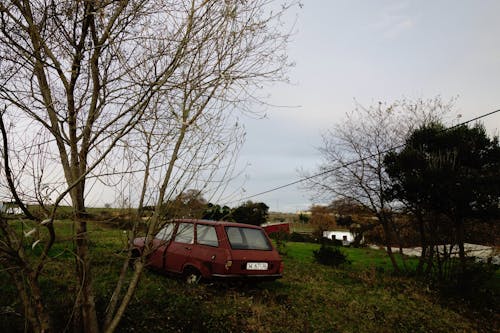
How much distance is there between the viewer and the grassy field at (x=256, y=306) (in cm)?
479

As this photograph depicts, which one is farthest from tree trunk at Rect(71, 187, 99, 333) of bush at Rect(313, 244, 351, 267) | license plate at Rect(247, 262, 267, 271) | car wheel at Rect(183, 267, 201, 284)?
bush at Rect(313, 244, 351, 267)

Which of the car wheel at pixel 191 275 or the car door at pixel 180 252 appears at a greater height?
the car door at pixel 180 252

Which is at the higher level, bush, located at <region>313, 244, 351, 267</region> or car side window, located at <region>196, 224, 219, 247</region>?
car side window, located at <region>196, 224, 219, 247</region>

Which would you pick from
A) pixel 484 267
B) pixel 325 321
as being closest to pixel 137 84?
pixel 325 321

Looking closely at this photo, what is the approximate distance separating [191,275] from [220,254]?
0.89 metres

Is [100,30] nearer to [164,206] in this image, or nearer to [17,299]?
[164,206]

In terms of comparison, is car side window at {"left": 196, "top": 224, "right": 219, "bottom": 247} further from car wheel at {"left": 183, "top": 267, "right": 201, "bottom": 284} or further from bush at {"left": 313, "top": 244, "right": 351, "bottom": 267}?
bush at {"left": 313, "top": 244, "right": 351, "bottom": 267}

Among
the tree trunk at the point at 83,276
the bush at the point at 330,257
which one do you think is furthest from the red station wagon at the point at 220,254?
the bush at the point at 330,257

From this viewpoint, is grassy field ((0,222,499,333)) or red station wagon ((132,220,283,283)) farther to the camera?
red station wagon ((132,220,283,283))

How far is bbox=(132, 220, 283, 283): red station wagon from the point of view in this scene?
6.51m

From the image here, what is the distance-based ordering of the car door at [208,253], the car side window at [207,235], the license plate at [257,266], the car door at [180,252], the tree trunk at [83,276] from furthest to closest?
1. the car door at [180,252]
2. the car side window at [207,235]
3. the license plate at [257,266]
4. the car door at [208,253]
5. the tree trunk at [83,276]

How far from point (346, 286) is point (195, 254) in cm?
494

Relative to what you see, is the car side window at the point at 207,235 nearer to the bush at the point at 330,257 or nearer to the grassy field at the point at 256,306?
the grassy field at the point at 256,306

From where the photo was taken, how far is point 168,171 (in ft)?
10.4
